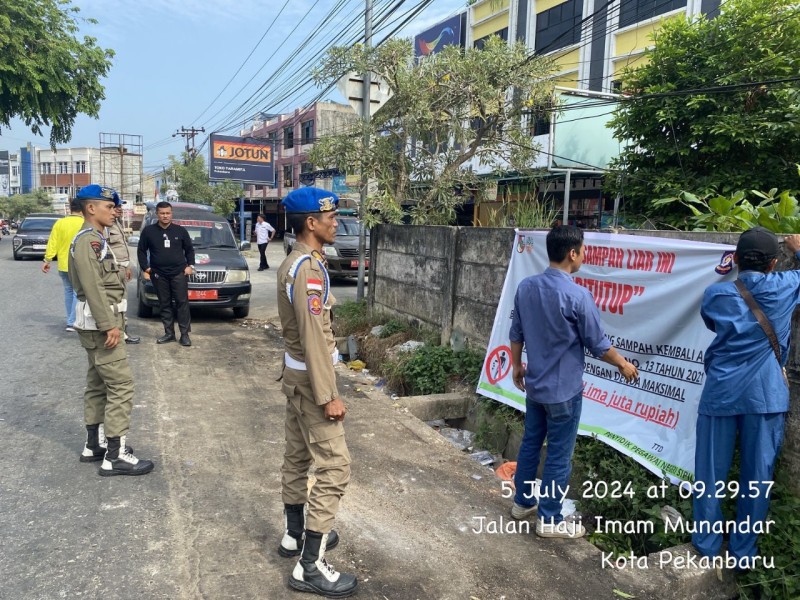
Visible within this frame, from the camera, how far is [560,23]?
21.3 m

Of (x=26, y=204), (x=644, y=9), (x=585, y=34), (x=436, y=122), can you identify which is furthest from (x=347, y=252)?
(x=26, y=204)

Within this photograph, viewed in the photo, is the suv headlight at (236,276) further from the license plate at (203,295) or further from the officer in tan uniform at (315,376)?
the officer in tan uniform at (315,376)

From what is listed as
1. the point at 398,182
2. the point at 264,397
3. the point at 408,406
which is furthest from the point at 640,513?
the point at 398,182

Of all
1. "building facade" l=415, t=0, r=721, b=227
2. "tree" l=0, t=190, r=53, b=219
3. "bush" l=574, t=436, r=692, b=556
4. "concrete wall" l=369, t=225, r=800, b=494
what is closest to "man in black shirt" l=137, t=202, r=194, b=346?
"concrete wall" l=369, t=225, r=800, b=494

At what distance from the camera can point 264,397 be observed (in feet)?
19.9

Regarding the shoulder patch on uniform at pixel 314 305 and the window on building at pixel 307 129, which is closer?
the shoulder patch on uniform at pixel 314 305

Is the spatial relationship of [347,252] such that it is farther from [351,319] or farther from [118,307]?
[118,307]

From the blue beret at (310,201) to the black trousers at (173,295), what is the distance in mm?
5726

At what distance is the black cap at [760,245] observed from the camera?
296 cm

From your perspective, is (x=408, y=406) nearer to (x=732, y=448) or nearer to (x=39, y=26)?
(x=732, y=448)

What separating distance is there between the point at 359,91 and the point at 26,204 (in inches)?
2998

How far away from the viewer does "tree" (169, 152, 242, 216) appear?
35125 mm

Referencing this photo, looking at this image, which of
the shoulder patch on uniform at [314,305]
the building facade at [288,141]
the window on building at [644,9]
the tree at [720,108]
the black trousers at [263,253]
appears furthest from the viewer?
the building facade at [288,141]

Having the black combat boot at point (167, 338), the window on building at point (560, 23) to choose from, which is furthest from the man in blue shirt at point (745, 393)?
the window on building at point (560, 23)
